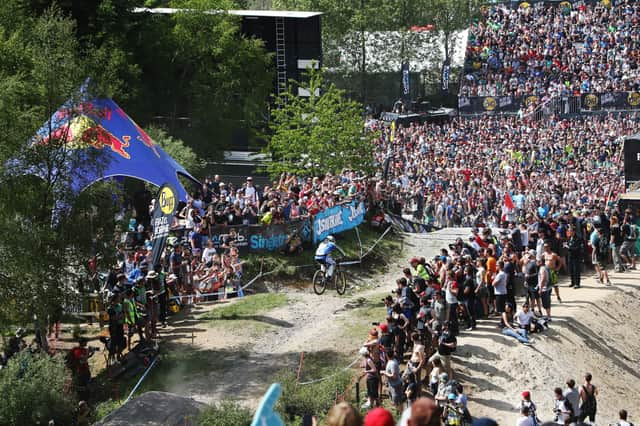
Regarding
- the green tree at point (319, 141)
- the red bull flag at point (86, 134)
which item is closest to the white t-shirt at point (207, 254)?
the red bull flag at point (86, 134)

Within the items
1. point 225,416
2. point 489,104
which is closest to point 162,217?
point 225,416

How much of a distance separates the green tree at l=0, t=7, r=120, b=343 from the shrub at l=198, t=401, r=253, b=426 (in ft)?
14.3

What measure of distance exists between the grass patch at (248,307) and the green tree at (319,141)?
1175cm

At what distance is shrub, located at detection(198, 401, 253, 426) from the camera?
16016 millimetres

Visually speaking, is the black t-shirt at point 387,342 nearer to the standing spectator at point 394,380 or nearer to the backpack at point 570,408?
the standing spectator at point 394,380

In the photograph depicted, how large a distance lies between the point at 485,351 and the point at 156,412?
7.63 metres

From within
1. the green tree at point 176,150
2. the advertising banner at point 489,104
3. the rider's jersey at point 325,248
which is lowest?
the rider's jersey at point 325,248

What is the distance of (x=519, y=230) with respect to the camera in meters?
26.4

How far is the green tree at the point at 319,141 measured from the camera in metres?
35.6

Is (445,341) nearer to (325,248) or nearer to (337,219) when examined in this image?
(325,248)

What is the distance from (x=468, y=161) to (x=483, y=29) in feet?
82.0

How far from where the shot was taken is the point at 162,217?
2195 centimetres

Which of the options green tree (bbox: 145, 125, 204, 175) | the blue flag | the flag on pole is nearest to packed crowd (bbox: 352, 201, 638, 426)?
the flag on pole

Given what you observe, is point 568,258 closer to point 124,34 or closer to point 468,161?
point 468,161
